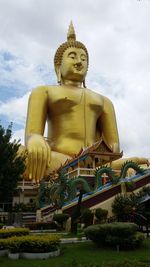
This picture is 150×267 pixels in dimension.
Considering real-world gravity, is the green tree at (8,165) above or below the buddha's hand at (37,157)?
below

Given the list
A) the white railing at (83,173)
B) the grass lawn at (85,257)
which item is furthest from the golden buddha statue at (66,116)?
the grass lawn at (85,257)

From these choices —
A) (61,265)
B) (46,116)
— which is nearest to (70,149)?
(46,116)

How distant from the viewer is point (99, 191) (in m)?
14.3

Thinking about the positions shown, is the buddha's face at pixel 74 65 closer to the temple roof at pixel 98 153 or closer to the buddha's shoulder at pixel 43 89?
the buddha's shoulder at pixel 43 89

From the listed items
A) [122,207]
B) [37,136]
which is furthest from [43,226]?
[37,136]

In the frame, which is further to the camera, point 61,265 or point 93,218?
point 93,218

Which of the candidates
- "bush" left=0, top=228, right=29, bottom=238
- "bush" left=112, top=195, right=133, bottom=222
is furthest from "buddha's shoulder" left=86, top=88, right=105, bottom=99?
"bush" left=0, top=228, right=29, bottom=238

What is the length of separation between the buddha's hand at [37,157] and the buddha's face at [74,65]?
615cm

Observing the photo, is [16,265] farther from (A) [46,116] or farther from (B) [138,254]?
(A) [46,116]

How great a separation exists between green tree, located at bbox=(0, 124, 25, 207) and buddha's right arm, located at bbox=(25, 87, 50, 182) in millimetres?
6957

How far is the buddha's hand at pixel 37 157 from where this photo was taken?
2023cm

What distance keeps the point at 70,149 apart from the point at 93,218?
411 inches

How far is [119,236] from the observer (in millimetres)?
7859

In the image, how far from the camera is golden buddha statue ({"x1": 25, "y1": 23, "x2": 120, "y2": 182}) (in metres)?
20.9
